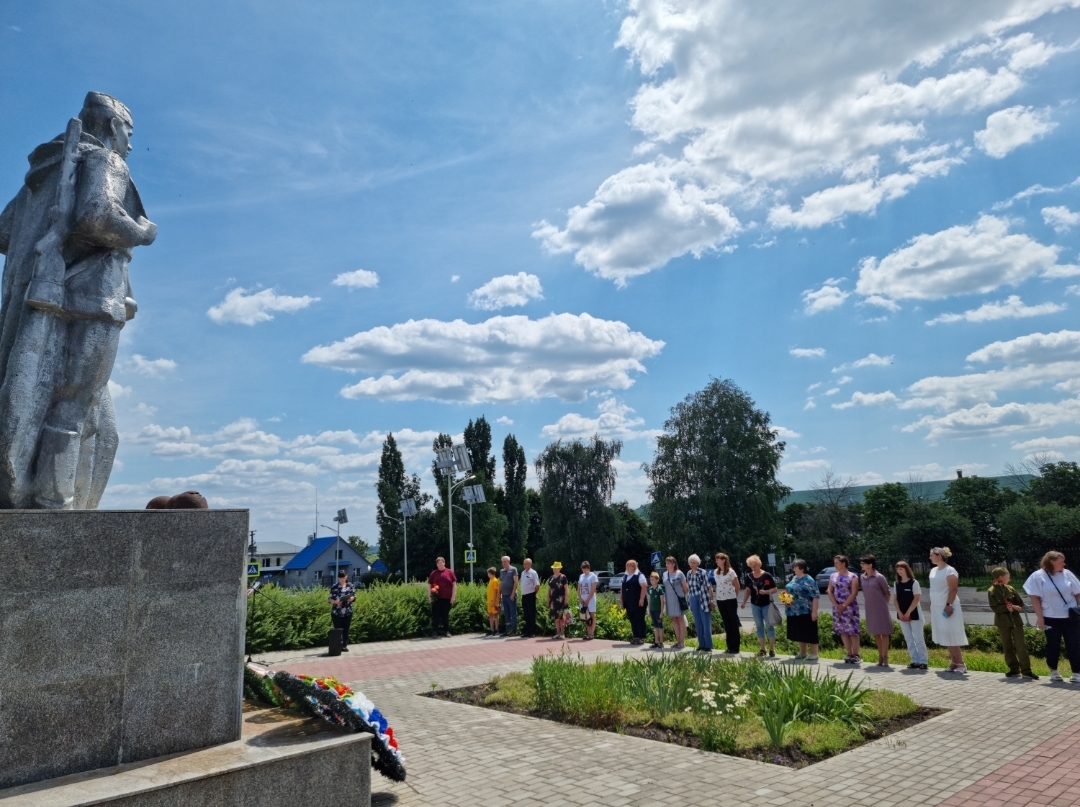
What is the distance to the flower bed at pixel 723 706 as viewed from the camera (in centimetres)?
604

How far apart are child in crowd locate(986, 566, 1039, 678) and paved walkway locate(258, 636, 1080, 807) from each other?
0.58m

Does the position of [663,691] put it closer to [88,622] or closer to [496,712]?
[496,712]

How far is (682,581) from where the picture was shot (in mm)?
12672

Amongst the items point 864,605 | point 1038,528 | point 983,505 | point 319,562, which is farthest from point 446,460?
point 319,562

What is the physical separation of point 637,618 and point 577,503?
33.6 metres

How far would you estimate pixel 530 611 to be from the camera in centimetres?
1575

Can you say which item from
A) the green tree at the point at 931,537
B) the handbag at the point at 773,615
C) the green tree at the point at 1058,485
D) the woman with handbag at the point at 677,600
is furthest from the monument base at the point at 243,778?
the green tree at the point at 1058,485

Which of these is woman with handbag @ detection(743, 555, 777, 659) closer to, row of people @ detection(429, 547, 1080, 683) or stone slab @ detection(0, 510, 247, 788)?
row of people @ detection(429, 547, 1080, 683)

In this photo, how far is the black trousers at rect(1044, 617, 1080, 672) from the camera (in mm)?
8555

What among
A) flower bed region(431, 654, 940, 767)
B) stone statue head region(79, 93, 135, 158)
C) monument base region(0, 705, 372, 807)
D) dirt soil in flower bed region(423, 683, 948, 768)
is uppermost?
stone statue head region(79, 93, 135, 158)

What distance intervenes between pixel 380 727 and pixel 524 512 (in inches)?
1978

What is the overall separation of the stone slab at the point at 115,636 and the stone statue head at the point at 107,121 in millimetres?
2884

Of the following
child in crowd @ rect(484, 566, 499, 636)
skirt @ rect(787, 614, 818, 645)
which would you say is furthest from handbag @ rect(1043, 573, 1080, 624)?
child in crowd @ rect(484, 566, 499, 636)

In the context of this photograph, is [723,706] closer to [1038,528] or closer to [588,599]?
[588,599]
